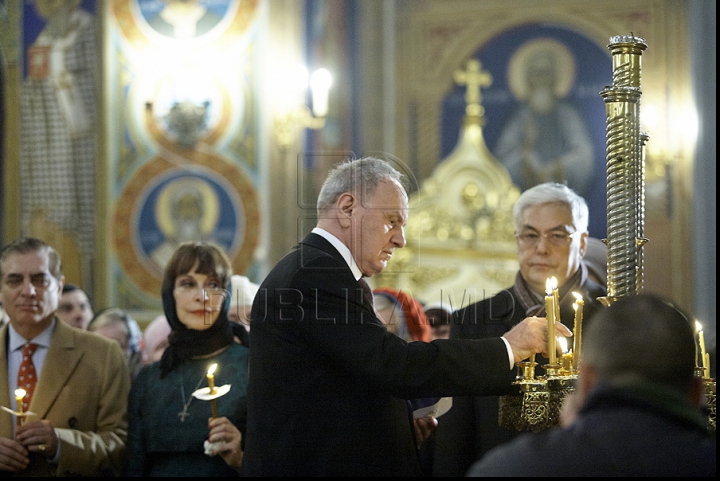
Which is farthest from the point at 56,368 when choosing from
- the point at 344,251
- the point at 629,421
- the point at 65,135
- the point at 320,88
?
the point at 65,135

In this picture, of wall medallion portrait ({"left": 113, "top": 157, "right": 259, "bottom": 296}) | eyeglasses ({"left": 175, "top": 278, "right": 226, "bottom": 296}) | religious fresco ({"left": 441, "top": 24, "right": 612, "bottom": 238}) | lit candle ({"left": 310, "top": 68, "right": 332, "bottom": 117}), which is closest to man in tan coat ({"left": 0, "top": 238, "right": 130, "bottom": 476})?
eyeglasses ({"left": 175, "top": 278, "right": 226, "bottom": 296})

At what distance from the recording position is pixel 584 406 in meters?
1.62

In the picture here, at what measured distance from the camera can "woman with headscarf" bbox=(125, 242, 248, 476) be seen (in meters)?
3.31

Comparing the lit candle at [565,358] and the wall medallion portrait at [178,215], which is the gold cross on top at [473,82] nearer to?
the wall medallion portrait at [178,215]

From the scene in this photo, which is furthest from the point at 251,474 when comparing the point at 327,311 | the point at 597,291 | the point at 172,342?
the point at 597,291

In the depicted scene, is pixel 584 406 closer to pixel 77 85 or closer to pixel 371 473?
pixel 371 473

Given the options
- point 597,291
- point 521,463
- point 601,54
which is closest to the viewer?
point 521,463

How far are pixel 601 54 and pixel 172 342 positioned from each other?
23.1 ft

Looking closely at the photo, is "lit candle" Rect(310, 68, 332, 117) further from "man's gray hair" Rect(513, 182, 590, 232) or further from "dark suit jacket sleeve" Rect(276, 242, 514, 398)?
"dark suit jacket sleeve" Rect(276, 242, 514, 398)

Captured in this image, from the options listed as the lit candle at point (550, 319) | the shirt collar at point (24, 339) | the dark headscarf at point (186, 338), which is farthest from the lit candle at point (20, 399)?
Answer: the lit candle at point (550, 319)

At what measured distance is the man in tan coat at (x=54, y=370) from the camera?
3379 mm

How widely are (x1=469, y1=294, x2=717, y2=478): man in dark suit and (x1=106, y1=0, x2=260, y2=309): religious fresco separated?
6528mm

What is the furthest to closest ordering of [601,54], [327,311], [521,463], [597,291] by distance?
[601,54] → [597,291] → [327,311] → [521,463]

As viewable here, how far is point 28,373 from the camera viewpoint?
349cm
